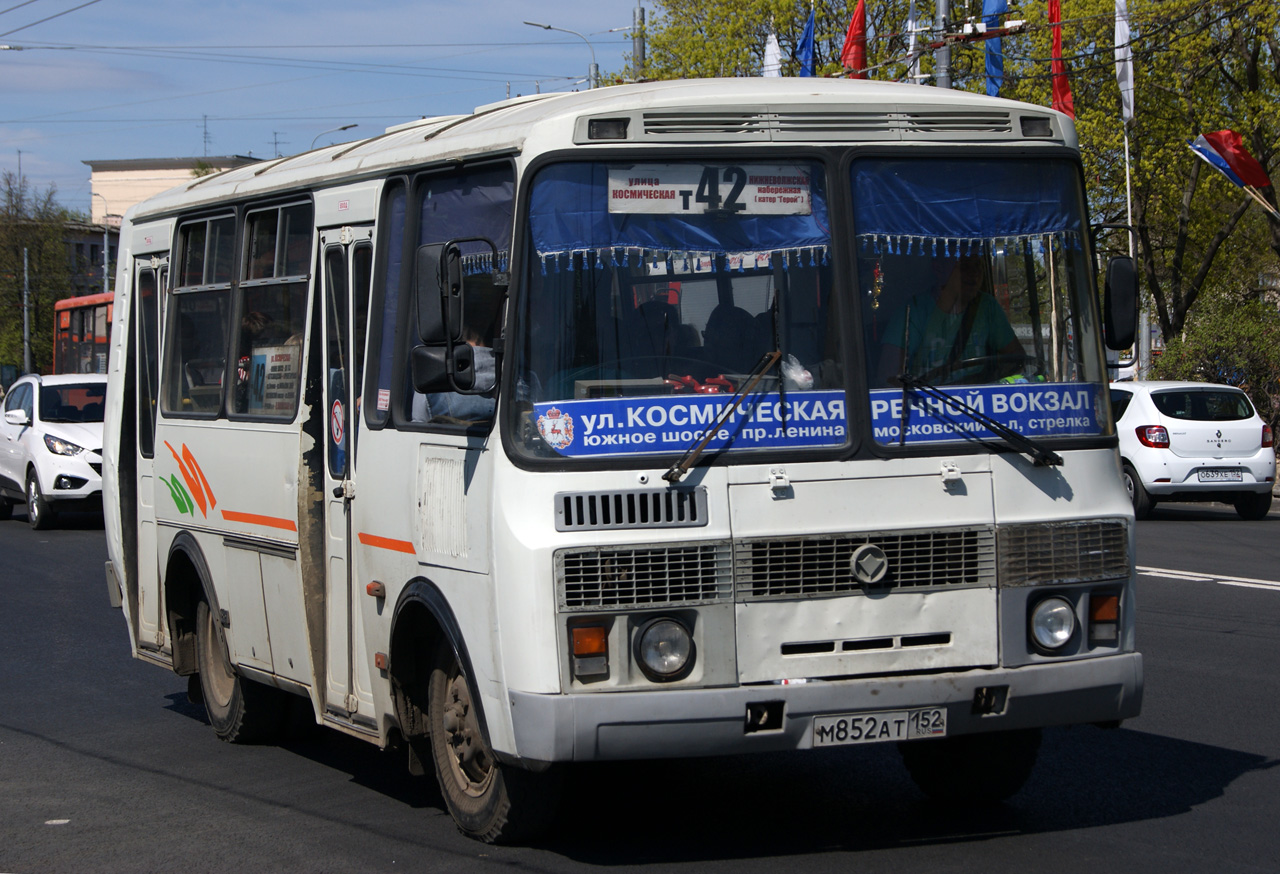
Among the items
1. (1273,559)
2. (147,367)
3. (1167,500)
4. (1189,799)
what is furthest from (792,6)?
(1189,799)

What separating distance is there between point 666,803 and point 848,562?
5.43 feet

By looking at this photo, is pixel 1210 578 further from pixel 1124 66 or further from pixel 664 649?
pixel 1124 66

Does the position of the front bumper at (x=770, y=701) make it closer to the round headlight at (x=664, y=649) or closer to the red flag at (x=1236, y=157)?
the round headlight at (x=664, y=649)

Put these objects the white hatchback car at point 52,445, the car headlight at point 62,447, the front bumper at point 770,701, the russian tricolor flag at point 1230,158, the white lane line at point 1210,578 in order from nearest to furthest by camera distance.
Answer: the front bumper at point 770,701 < the white lane line at point 1210,578 < the white hatchback car at point 52,445 < the car headlight at point 62,447 < the russian tricolor flag at point 1230,158

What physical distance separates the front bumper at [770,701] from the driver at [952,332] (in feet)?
3.39

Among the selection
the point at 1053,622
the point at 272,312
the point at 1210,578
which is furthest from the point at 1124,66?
the point at 1053,622

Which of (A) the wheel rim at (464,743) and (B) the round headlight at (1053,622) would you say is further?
(A) the wheel rim at (464,743)

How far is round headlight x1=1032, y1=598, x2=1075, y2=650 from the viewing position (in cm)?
Result: 541

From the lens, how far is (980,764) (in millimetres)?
6148

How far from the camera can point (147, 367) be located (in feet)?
29.2

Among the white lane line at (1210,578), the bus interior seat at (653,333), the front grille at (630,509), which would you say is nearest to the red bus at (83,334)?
the white lane line at (1210,578)

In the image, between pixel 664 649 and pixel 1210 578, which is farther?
pixel 1210 578

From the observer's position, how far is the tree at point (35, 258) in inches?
2813

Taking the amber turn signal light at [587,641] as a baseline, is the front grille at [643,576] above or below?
above
